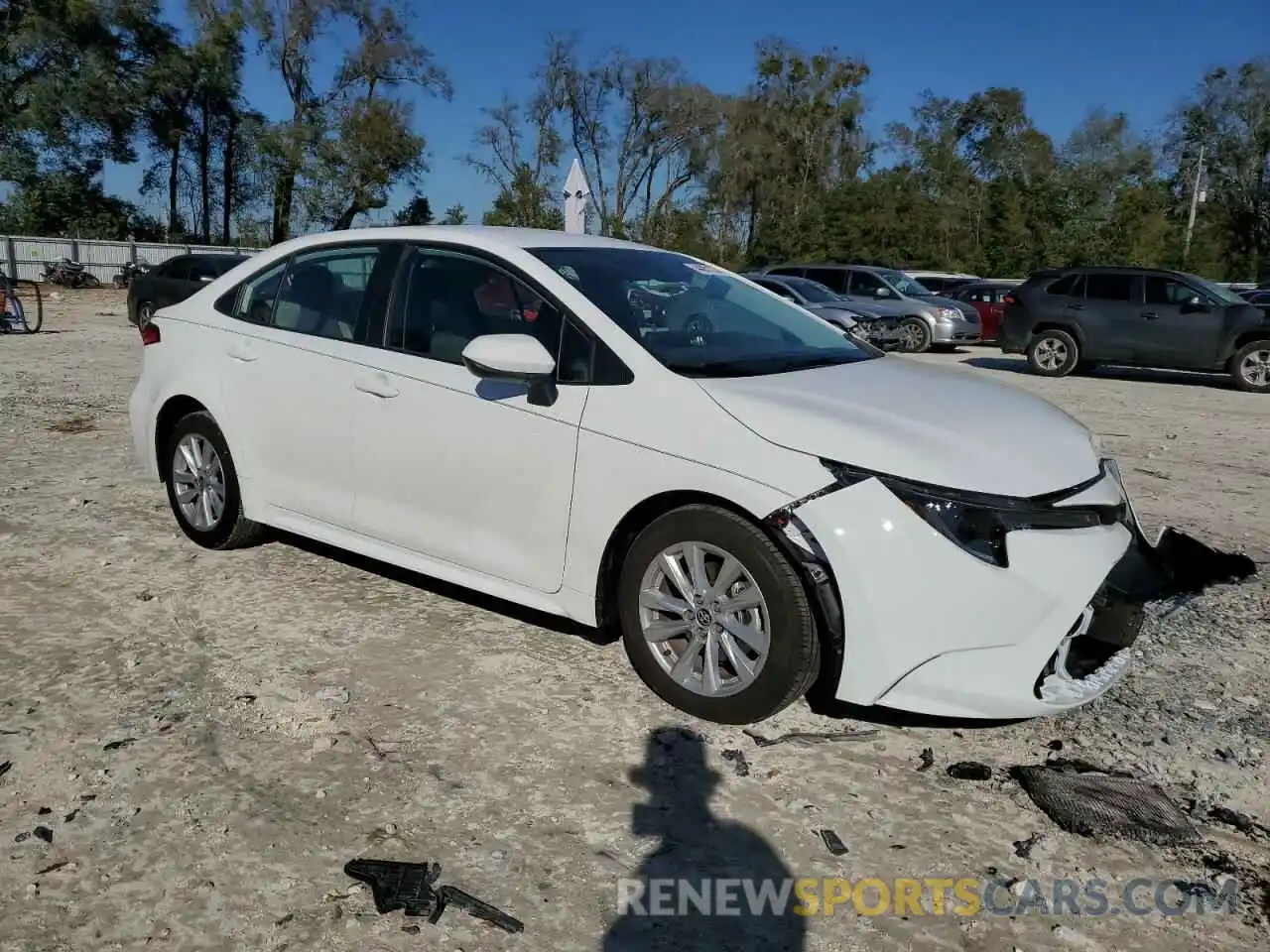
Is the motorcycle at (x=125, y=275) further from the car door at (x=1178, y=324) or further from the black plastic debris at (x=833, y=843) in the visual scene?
the black plastic debris at (x=833, y=843)

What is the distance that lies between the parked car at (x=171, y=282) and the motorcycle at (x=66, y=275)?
16.9 meters

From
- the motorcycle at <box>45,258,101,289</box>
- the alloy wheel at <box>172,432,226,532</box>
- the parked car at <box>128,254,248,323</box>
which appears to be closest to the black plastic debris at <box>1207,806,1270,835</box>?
the alloy wheel at <box>172,432,226,532</box>

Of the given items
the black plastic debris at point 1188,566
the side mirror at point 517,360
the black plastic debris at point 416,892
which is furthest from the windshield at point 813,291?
the black plastic debris at point 416,892

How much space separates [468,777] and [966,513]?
66.1 inches

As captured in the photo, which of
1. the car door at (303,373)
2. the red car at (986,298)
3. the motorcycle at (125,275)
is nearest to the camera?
the car door at (303,373)

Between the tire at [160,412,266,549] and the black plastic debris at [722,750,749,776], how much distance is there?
282 centimetres

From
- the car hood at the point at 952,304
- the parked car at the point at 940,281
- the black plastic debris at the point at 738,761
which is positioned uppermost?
the parked car at the point at 940,281

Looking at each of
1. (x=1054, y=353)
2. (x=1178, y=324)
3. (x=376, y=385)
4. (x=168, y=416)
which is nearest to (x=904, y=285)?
(x=1054, y=353)

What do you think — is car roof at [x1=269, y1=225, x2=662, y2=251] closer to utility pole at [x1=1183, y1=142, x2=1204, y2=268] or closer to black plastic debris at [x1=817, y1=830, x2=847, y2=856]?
black plastic debris at [x1=817, y1=830, x2=847, y2=856]

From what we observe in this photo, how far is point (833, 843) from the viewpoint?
288cm

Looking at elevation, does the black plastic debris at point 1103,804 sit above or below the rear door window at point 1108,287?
below

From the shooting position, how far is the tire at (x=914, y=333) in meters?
20.2

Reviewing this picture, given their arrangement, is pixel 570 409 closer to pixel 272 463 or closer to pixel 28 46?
pixel 272 463

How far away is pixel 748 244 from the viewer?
53500 millimetres
